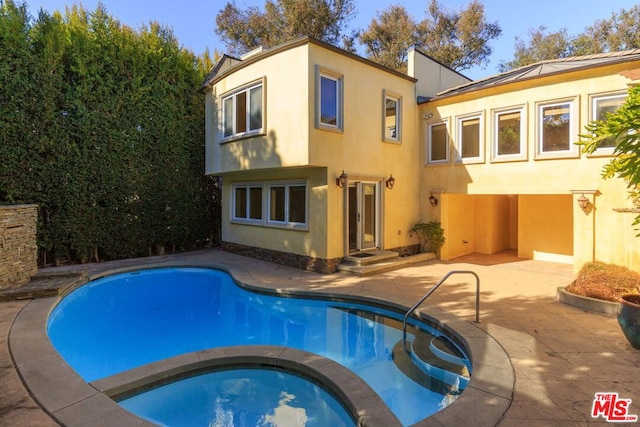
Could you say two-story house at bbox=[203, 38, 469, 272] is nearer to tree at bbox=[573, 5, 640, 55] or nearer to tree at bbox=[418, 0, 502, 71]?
tree at bbox=[418, 0, 502, 71]

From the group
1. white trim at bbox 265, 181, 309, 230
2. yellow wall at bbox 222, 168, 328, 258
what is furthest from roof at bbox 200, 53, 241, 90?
white trim at bbox 265, 181, 309, 230

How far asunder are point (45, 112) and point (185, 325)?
8.78 m

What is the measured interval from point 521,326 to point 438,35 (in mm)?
26274

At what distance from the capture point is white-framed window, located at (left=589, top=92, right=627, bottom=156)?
377 inches

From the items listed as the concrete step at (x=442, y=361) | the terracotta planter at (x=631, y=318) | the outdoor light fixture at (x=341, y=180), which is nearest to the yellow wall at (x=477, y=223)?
the outdoor light fixture at (x=341, y=180)

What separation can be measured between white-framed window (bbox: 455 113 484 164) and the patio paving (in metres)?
3.75

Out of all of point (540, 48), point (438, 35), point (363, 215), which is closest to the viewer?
point (363, 215)

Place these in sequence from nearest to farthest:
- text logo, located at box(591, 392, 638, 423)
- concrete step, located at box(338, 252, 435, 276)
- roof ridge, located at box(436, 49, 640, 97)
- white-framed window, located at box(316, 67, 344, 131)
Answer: text logo, located at box(591, 392, 638, 423)
roof ridge, located at box(436, 49, 640, 97)
white-framed window, located at box(316, 67, 344, 131)
concrete step, located at box(338, 252, 435, 276)

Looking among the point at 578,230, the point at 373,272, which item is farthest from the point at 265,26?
the point at 578,230

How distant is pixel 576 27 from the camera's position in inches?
1098

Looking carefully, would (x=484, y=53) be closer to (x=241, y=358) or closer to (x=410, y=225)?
(x=410, y=225)

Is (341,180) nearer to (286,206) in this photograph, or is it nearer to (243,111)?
(286,206)

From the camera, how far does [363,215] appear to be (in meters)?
11.9

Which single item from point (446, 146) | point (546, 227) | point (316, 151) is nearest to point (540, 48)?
point (546, 227)
